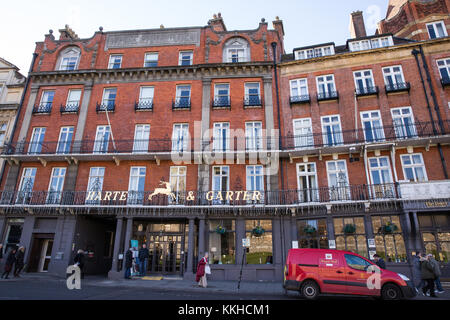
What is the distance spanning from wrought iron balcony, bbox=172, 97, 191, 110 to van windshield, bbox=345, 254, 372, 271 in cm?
1461

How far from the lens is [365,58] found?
20.0 meters

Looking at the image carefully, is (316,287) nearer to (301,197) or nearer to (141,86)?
(301,197)

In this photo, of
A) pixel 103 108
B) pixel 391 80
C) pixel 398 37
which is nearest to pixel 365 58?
pixel 391 80

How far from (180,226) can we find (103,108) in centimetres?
1057

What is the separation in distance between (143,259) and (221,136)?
31.3 ft

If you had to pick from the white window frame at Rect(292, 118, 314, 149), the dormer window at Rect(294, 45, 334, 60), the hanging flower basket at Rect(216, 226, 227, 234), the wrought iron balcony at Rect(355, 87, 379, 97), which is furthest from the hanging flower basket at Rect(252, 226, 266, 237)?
the dormer window at Rect(294, 45, 334, 60)

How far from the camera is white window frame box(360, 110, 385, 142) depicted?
18.1 metres

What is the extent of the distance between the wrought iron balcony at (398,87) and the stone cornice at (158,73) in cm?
808

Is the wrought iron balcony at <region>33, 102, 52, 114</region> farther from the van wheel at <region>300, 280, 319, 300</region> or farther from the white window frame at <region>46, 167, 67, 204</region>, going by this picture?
the van wheel at <region>300, 280, 319, 300</region>

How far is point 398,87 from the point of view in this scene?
18750 mm

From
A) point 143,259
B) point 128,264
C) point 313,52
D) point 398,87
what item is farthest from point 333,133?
point 128,264

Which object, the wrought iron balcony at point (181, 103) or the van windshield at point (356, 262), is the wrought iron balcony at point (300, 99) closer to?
the wrought iron balcony at point (181, 103)

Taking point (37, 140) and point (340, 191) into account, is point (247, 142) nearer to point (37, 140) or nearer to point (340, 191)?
point (340, 191)

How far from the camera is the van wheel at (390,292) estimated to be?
10.2 meters
